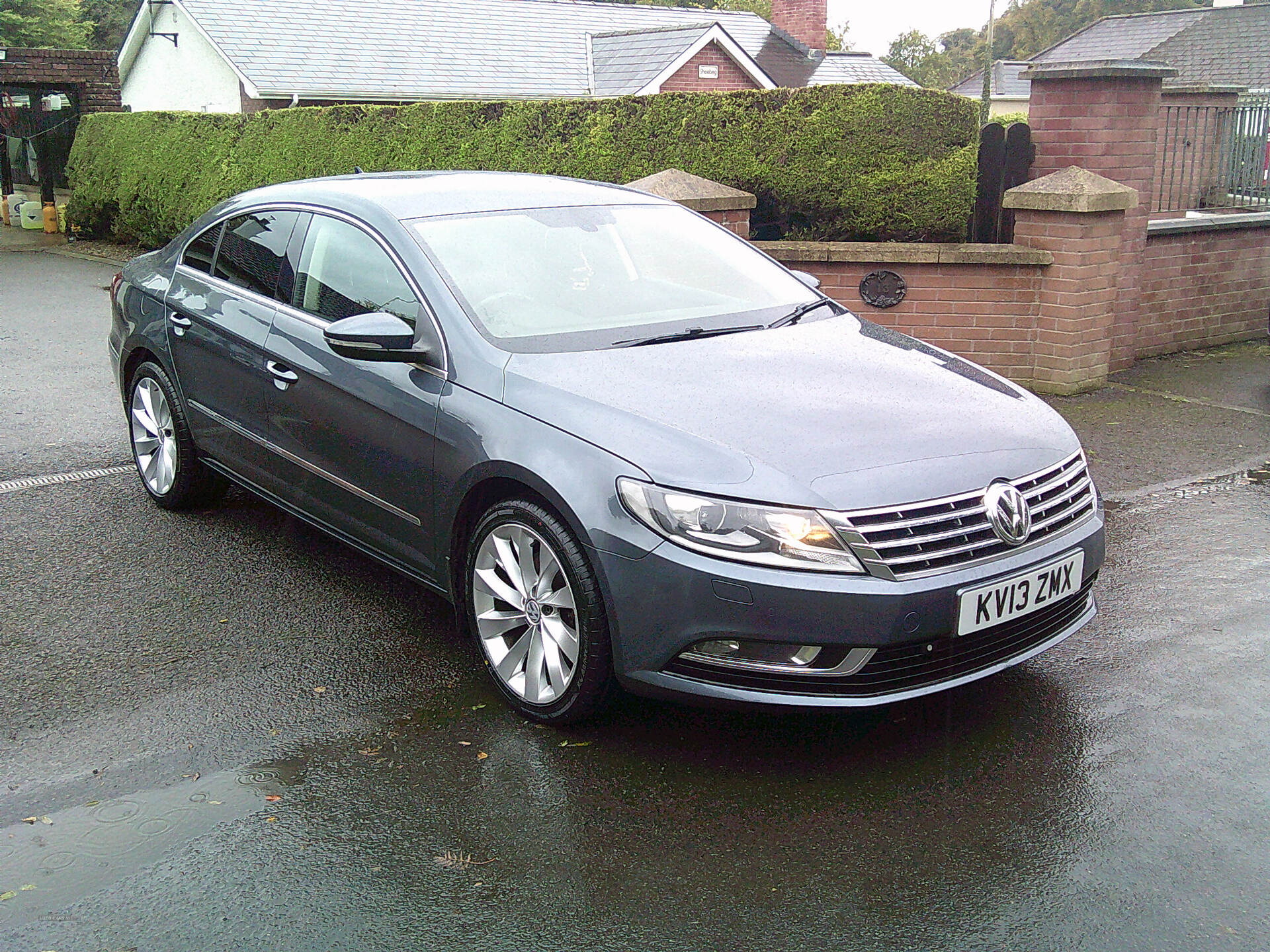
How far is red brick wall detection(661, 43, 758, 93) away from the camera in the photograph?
105 ft

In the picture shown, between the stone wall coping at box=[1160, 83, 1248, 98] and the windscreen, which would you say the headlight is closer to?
the windscreen

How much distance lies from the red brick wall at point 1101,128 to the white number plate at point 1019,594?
5.93 metres

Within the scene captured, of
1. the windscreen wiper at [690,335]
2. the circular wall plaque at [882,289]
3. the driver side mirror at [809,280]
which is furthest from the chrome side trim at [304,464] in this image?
the circular wall plaque at [882,289]

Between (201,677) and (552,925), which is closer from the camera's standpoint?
(552,925)

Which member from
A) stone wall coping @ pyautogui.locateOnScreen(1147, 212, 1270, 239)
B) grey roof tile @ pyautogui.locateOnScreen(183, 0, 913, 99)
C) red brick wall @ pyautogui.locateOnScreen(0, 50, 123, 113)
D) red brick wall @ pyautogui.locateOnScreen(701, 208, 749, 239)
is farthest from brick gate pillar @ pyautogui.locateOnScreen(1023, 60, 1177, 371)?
grey roof tile @ pyautogui.locateOnScreen(183, 0, 913, 99)

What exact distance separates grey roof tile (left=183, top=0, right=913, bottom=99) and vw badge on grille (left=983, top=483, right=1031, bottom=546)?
1075 inches

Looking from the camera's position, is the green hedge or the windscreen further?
the green hedge

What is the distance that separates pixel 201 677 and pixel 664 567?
6.08ft

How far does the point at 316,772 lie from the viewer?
359 centimetres

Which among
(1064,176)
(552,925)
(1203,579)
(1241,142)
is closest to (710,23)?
(1241,142)

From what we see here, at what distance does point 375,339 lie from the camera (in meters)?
4.07

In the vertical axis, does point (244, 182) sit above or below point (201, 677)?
above

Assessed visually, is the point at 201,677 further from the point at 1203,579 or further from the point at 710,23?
the point at 710,23

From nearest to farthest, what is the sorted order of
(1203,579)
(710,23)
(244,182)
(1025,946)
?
(1025,946) < (1203,579) < (244,182) < (710,23)
